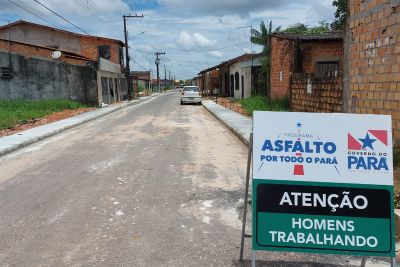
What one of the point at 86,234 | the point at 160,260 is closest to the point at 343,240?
the point at 160,260

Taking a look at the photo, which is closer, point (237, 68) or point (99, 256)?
point (99, 256)

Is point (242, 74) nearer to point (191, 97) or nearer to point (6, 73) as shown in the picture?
point (191, 97)

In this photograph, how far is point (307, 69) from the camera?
1852 centimetres

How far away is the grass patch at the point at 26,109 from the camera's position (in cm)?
1743

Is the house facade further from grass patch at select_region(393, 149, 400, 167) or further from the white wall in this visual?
grass patch at select_region(393, 149, 400, 167)

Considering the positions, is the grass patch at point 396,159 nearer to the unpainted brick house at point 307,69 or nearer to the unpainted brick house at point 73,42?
the unpainted brick house at point 307,69

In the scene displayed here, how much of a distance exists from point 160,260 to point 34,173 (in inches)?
193

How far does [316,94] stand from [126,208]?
904cm

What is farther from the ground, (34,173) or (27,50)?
(27,50)

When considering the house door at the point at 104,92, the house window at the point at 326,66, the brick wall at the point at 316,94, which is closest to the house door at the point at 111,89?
the house door at the point at 104,92

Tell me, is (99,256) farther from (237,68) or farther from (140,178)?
(237,68)

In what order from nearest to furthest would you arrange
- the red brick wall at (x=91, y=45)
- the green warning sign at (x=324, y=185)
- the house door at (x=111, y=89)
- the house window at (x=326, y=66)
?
1. the green warning sign at (x=324, y=185)
2. the house window at (x=326, y=66)
3. the house door at (x=111, y=89)
4. the red brick wall at (x=91, y=45)

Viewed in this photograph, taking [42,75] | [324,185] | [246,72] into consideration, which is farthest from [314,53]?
[42,75]

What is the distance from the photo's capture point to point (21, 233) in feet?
15.3
